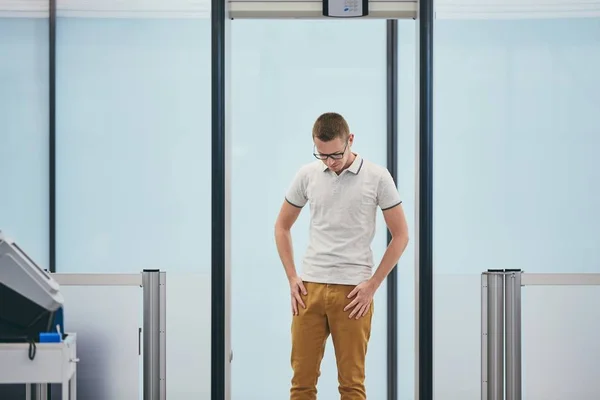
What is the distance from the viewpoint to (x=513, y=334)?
3.44 m

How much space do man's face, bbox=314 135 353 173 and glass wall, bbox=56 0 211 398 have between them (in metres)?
0.60

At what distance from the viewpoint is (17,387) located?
3422 mm

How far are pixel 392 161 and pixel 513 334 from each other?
4.71 ft

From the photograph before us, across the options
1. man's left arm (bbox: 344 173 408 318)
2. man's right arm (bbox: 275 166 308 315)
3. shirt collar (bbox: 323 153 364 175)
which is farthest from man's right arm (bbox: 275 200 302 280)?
man's left arm (bbox: 344 173 408 318)

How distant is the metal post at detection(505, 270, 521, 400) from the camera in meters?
3.43

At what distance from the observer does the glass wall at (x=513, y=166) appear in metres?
3.48

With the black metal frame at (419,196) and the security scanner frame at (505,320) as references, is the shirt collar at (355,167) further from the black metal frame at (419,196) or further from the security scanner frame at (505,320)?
the security scanner frame at (505,320)

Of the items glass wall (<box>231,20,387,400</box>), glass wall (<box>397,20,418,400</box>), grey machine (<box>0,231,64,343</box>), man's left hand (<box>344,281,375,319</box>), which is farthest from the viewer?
glass wall (<box>231,20,387,400</box>)

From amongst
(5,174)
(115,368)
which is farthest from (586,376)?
(5,174)

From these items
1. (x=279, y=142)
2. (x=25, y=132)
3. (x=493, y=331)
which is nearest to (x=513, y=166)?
(x=493, y=331)

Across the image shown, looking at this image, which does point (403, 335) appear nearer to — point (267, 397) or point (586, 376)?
point (267, 397)

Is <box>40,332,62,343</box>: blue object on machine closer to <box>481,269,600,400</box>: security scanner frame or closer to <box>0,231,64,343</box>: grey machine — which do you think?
<box>0,231,64,343</box>: grey machine

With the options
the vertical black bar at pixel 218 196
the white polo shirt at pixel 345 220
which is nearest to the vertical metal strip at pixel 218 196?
the vertical black bar at pixel 218 196

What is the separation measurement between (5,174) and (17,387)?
0.96 meters
